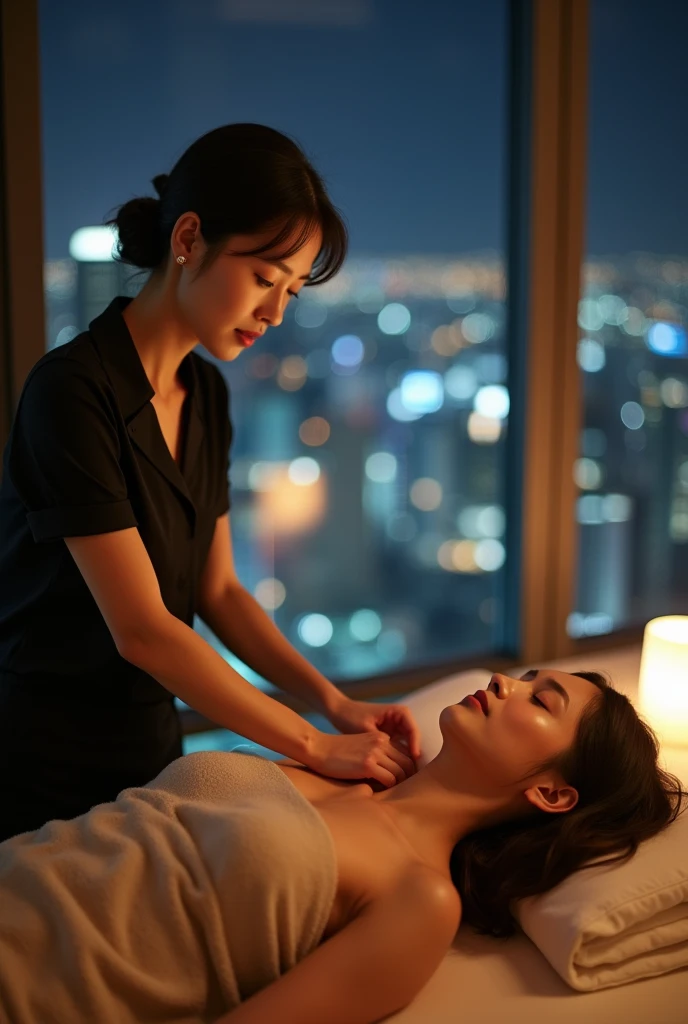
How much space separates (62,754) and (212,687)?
0.30 metres

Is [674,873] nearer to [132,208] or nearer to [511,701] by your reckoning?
[511,701]

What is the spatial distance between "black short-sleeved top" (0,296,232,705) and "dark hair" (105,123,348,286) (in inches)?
8.7

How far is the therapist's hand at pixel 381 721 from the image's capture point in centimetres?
168

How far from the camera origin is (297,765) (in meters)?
1.64

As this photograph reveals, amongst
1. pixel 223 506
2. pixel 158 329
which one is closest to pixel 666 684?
pixel 223 506

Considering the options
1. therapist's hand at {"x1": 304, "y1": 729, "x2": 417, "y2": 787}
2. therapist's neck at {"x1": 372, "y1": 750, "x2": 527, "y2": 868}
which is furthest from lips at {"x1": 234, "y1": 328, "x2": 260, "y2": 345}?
therapist's neck at {"x1": 372, "y1": 750, "x2": 527, "y2": 868}

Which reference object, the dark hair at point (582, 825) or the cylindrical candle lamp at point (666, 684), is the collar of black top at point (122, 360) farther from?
the cylindrical candle lamp at point (666, 684)

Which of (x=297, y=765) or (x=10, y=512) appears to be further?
(x=297, y=765)

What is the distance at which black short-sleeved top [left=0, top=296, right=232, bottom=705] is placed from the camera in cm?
141

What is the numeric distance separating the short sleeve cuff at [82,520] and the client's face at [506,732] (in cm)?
57

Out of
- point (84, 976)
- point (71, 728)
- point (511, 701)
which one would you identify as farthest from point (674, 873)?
point (71, 728)

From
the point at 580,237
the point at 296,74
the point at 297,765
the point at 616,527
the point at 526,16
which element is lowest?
the point at 297,765

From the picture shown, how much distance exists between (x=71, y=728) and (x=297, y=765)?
0.36 meters

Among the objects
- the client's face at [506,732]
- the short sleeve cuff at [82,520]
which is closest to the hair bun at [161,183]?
the short sleeve cuff at [82,520]
